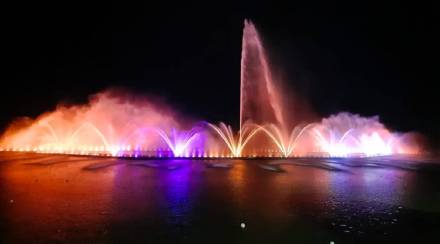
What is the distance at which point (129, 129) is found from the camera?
5009 cm

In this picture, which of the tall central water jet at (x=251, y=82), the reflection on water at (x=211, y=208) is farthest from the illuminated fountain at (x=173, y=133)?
the reflection on water at (x=211, y=208)

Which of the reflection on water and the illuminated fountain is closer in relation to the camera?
the reflection on water

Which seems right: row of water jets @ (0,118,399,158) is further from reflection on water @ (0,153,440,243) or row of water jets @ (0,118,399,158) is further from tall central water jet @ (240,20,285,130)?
reflection on water @ (0,153,440,243)

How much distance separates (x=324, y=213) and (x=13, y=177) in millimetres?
18135

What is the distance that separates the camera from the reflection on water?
11.2m

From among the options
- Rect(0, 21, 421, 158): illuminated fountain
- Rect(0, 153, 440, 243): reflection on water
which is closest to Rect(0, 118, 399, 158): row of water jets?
Rect(0, 21, 421, 158): illuminated fountain

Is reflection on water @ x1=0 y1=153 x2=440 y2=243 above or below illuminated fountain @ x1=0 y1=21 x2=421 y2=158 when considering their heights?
below

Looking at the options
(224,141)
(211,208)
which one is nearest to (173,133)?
(224,141)

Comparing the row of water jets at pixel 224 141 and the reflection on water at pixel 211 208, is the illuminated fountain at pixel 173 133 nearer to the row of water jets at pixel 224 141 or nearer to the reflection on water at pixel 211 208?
the row of water jets at pixel 224 141

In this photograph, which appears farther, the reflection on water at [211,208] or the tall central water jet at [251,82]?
the tall central water jet at [251,82]

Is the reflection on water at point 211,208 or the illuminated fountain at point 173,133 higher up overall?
the illuminated fountain at point 173,133

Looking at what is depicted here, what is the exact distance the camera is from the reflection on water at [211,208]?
36.7 feet

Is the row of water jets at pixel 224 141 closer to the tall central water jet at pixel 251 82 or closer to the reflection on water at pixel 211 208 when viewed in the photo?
the tall central water jet at pixel 251 82

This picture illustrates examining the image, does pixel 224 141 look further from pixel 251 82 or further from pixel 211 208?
pixel 211 208
